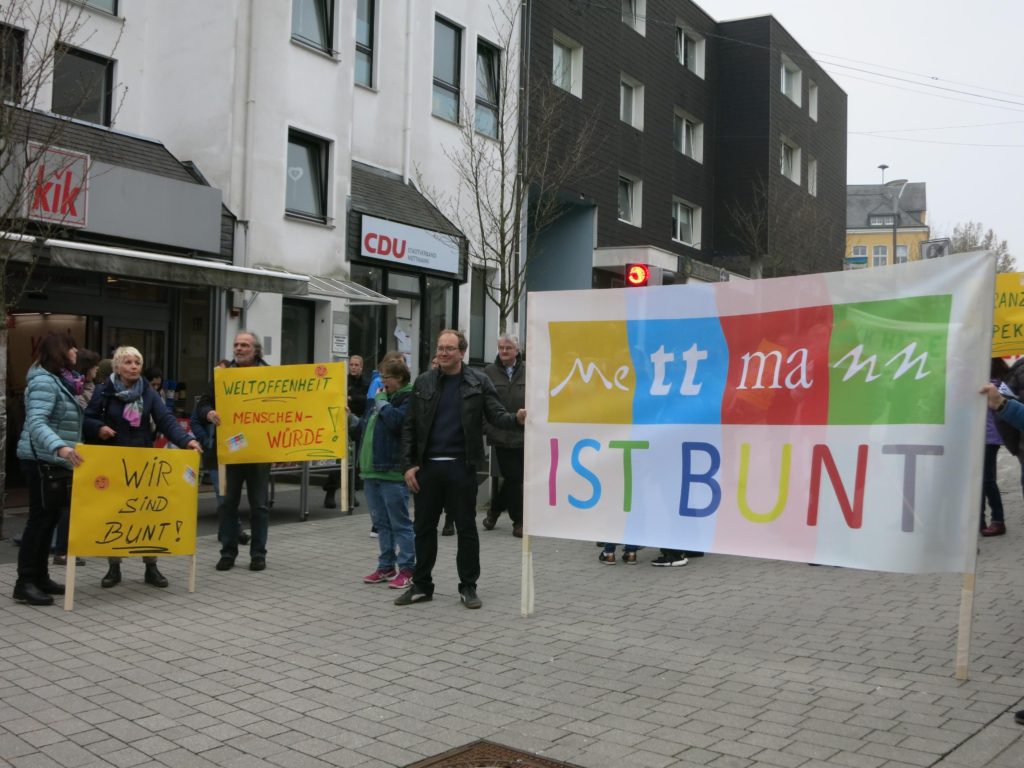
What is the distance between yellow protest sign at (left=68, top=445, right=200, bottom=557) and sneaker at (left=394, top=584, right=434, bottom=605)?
1.66 metres

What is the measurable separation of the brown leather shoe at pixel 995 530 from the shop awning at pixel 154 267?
29.9ft

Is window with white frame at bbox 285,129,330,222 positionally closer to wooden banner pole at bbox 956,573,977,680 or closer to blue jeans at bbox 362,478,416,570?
blue jeans at bbox 362,478,416,570

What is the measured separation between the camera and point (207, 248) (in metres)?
14.9

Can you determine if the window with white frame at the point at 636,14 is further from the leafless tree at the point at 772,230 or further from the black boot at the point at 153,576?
the black boot at the point at 153,576

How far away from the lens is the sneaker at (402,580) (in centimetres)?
771

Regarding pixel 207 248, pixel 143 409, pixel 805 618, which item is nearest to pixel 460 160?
pixel 207 248

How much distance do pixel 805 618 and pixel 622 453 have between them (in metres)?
1.79

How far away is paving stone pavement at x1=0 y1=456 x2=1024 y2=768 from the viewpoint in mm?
4391

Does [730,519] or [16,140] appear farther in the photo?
[16,140]

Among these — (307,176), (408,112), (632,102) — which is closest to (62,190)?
(307,176)

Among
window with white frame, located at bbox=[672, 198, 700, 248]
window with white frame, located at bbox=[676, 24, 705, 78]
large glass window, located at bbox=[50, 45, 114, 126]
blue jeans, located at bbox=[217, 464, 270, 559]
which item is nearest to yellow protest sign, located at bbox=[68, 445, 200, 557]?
blue jeans, located at bbox=[217, 464, 270, 559]

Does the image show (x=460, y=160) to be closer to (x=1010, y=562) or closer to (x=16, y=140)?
(x=16, y=140)

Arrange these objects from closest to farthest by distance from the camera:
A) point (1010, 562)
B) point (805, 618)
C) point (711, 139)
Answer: point (805, 618)
point (1010, 562)
point (711, 139)

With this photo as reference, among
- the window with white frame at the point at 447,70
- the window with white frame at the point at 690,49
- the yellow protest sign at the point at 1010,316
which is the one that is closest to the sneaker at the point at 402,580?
the yellow protest sign at the point at 1010,316
